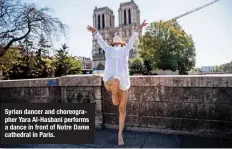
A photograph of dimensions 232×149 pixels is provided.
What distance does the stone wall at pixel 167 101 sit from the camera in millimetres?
3994

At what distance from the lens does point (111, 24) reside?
118562 millimetres

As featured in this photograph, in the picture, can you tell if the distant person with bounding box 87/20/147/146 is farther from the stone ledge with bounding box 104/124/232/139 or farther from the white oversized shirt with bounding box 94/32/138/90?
the stone ledge with bounding box 104/124/232/139

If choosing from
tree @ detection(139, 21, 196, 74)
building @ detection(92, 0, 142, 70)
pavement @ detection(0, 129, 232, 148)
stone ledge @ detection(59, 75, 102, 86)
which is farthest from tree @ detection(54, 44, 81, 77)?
building @ detection(92, 0, 142, 70)

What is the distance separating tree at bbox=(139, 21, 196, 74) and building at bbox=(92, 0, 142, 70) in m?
49.8

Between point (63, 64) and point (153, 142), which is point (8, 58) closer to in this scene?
point (153, 142)

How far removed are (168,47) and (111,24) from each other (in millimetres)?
70478

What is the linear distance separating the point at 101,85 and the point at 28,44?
11.7 meters

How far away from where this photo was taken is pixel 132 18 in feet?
350

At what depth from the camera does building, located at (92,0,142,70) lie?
106812 mm

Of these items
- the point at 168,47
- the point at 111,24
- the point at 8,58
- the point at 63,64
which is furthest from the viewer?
the point at 111,24

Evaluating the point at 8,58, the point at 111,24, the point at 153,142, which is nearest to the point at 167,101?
the point at 153,142

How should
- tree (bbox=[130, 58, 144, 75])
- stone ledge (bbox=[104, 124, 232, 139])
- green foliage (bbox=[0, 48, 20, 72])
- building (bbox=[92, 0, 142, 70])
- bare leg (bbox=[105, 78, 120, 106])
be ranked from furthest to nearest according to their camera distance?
building (bbox=[92, 0, 142, 70]) → tree (bbox=[130, 58, 144, 75]) → green foliage (bbox=[0, 48, 20, 72]) → stone ledge (bbox=[104, 124, 232, 139]) → bare leg (bbox=[105, 78, 120, 106])

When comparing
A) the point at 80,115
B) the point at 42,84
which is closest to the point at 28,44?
the point at 42,84

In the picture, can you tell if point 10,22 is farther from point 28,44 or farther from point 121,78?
point 121,78
